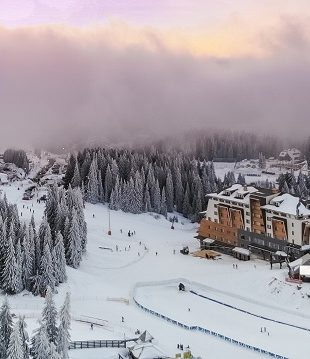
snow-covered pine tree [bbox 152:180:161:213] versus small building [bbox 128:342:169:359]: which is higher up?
snow-covered pine tree [bbox 152:180:161:213]

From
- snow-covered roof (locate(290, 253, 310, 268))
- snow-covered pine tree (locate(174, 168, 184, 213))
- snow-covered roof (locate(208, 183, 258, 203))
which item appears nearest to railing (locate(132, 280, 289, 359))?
snow-covered roof (locate(290, 253, 310, 268))

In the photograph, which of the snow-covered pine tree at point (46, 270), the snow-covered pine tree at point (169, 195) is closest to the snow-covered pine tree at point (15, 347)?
the snow-covered pine tree at point (46, 270)

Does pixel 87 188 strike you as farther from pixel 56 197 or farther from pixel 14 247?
pixel 14 247

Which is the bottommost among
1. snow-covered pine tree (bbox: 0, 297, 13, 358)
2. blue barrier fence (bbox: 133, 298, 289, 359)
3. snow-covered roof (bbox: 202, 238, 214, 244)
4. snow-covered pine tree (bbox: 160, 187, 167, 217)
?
blue barrier fence (bbox: 133, 298, 289, 359)

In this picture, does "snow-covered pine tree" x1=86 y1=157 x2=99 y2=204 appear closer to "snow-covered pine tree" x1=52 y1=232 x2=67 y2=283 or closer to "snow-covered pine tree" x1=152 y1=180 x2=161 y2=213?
"snow-covered pine tree" x1=152 y1=180 x2=161 y2=213

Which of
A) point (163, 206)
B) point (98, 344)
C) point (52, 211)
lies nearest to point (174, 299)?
point (98, 344)

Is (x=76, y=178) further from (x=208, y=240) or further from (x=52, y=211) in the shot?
(x=52, y=211)

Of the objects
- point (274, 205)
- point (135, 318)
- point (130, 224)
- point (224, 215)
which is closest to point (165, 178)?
point (130, 224)
